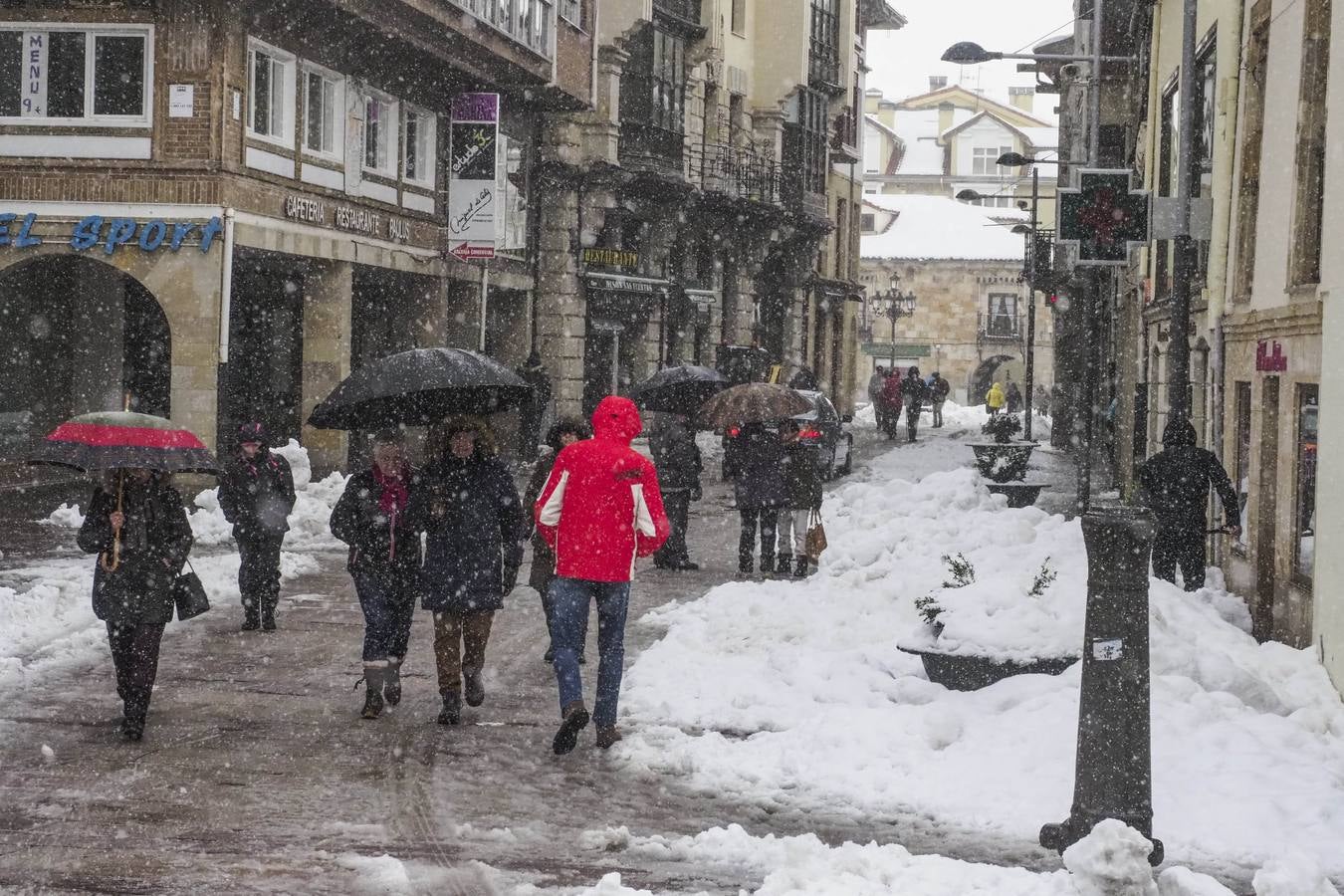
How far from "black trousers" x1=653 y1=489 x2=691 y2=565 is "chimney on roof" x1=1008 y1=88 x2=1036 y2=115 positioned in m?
94.8

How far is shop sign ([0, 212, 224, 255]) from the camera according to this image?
72.7 feet

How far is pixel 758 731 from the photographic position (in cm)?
916

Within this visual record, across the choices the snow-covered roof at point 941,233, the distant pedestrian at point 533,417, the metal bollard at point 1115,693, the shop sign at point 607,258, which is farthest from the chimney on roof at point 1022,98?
the metal bollard at point 1115,693

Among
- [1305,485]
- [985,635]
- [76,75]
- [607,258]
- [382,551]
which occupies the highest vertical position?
[76,75]

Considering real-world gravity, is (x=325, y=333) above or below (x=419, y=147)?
below

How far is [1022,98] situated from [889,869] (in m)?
107

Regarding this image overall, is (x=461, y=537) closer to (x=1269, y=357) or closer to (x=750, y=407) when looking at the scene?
(x=1269, y=357)

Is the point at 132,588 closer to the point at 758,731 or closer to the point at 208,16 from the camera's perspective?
the point at 758,731

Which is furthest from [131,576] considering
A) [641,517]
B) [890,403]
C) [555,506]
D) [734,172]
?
[890,403]

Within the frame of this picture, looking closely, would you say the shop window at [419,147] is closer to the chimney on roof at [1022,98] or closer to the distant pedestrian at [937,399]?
the distant pedestrian at [937,399]

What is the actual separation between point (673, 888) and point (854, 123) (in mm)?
56318

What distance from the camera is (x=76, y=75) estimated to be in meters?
22.5

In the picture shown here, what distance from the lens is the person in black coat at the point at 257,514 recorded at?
→ 12664mm

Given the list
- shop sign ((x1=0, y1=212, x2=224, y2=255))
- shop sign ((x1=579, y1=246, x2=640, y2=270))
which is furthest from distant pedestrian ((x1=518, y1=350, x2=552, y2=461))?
shop sign ((x1=0, y1=212, x2=224, y2=255))
